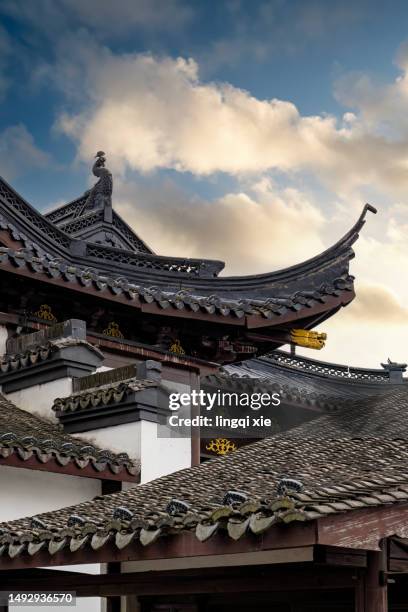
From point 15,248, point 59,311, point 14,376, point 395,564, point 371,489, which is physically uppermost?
point 15,248

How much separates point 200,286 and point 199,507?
1046cm

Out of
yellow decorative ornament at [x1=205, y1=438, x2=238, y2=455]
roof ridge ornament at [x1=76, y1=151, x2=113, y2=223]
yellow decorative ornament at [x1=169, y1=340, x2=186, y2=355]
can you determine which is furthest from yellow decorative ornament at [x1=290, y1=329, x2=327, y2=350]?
roof ridge ornament at [x1=76, y1=151, x2=113, y2=223]

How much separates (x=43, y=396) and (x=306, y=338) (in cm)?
403

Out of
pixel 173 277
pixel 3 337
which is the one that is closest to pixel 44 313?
pixel 3 337

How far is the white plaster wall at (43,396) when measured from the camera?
12.5 m

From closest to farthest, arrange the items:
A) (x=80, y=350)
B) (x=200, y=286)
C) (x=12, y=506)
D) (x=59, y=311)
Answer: (x=12, y=506)
(x=80, y=350)
(x=59, y=311)
(x=200, y=286)

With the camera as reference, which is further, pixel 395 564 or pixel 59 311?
pixel 59 311

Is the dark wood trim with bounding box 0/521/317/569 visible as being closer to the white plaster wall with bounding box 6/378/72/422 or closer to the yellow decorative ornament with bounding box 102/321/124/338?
the white plaster wall with bounding box 6/378/72/422

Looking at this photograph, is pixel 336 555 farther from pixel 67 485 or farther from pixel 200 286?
pixel 200 286

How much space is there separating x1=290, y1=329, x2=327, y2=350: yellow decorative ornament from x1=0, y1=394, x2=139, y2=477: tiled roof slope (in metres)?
3.70

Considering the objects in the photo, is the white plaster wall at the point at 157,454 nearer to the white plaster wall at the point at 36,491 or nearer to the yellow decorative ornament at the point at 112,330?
the white plaster wall at the point at 36,491

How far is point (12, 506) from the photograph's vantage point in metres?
10.9

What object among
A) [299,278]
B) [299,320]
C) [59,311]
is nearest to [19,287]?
[59,311]

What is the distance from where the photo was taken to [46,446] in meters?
10.8
